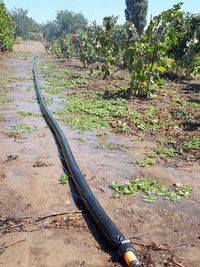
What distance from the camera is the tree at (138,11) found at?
43188 millimetres

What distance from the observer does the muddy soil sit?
2484 mm

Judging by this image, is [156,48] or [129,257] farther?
[156,48]

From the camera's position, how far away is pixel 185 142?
5527mm

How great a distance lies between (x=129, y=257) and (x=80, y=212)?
1.03m

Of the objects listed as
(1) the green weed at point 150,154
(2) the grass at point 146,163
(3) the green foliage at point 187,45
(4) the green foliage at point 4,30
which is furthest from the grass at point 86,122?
(4) the green foliage at point 4,30

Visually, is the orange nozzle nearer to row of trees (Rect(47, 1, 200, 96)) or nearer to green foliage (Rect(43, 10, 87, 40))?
row of trees (Rect(47, 1, 200, 96))

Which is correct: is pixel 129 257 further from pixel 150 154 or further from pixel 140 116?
pixel 140 116

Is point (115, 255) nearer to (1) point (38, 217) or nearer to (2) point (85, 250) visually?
(2) point (85, 250)

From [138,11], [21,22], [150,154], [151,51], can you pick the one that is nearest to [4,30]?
[151,51]


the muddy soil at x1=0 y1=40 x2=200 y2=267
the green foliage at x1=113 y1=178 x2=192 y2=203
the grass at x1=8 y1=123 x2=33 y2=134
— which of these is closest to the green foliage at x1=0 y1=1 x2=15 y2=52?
the grass at x1=8 y1=123 x2=33 y2=134

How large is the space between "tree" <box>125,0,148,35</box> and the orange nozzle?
45.5 m

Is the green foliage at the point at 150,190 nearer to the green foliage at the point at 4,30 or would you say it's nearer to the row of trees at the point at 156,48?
the row of trees at the point at 156,48

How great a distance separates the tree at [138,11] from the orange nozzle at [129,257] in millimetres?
45514

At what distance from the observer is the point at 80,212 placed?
3164 millimetres
